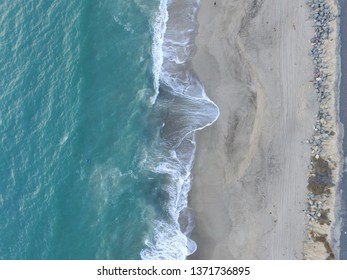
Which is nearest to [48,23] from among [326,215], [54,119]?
[54,119]

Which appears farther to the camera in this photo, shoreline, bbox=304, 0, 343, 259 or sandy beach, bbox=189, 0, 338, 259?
sandy beach, bbox=189, 0, 338, 259

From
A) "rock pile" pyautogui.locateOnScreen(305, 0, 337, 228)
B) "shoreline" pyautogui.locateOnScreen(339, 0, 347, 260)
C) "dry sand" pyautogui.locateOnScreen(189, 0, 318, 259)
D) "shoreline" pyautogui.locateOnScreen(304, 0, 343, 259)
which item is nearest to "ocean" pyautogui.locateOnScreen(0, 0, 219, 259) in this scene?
"dry sand" pyautogui.locateOnScreen(189, 0, 318, 259)

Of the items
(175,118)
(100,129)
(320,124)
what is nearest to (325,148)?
(320,124)

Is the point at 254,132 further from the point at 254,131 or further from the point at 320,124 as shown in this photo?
the point at 320,124

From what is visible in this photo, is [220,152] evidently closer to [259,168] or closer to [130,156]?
[259,168]

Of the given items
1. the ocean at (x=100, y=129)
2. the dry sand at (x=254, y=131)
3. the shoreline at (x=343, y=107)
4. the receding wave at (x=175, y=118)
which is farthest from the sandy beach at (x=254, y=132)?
the ocean at (x=100, y=129)

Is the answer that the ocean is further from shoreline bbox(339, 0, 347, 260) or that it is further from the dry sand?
shoreline bbox(339, 0, 347, 260)

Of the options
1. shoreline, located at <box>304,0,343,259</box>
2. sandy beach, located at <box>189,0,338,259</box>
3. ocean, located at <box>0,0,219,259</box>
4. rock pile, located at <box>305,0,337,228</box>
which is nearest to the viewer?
shoreline, located at <box>304,0,343,259</box>
